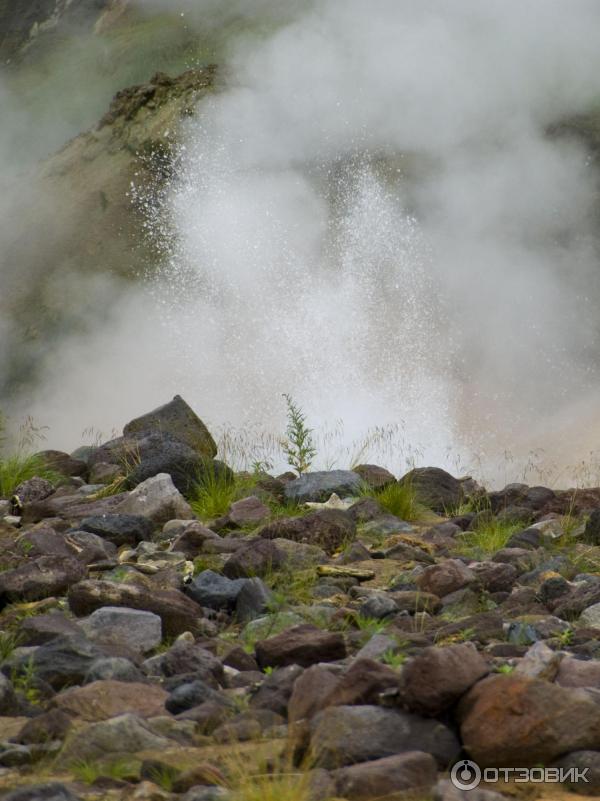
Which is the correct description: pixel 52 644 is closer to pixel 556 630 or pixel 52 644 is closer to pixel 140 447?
pixel 556 630

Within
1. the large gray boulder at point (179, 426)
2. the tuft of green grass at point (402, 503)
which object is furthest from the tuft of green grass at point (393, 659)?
the large gray boulder at point (179, 426)

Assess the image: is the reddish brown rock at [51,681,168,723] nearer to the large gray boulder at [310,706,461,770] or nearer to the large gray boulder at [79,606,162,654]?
the large gray boulder at [310,706,461,770]

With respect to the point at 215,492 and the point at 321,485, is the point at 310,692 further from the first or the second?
the point at 321,485

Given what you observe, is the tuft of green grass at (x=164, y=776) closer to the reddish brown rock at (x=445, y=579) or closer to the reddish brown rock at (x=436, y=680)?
the reddish brown rock at (x=436, y=680)

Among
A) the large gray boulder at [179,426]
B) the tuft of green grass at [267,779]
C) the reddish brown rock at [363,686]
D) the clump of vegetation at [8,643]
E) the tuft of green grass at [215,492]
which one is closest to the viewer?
the tuft of green grass at [267,779]

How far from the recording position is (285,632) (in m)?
3.99

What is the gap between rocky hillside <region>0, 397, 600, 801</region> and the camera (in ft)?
9.52

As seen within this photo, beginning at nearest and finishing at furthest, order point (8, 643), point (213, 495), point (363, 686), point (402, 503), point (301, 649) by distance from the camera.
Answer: point (363, 686)
point (301, 649)
point (8, 643)
point (213, 495)
point (402, 503)

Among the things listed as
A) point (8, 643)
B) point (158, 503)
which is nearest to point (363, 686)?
point (8, 643)

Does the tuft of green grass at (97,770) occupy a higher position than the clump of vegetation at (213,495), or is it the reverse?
the clump of vegetation at (213,495)

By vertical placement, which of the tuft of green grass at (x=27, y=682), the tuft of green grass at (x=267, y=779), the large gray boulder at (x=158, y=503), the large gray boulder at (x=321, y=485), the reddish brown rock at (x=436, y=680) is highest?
the large gray boulder at (x=321, y=485)

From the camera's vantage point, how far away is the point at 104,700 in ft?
11.0

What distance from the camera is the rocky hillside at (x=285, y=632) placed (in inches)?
114

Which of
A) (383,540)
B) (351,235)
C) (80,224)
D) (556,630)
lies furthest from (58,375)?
(556,630)
